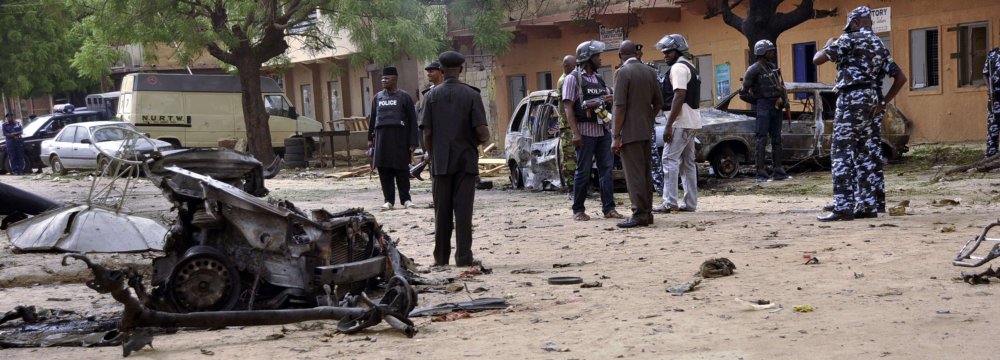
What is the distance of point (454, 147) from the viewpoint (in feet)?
28.4

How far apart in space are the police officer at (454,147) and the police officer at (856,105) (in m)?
3.00

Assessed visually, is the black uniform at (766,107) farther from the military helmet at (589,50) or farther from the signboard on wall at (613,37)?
the signboard on wall at (613,37)

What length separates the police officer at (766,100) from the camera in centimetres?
1529

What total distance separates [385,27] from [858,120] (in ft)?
57.6

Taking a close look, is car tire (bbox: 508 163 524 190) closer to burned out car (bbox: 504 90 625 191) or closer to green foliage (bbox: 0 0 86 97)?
burned out car (bbox: 504 90 625 191)

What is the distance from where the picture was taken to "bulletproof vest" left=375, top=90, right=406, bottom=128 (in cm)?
1345

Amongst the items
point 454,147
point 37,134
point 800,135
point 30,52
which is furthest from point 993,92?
point 30,52

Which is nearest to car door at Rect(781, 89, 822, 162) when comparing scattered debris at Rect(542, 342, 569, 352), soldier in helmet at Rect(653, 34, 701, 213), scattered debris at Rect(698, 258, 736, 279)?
soldier in helmet at Rect(653, 34, 701, 213)

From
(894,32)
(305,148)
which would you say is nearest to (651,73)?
(894,32)

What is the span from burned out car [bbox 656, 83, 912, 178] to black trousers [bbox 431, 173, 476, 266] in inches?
318

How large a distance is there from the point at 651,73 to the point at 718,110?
21.7 ft

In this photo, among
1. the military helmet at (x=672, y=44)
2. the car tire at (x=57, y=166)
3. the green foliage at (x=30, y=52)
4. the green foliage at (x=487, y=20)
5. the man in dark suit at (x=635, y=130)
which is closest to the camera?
the man in dark suit at (x=635, y=130)

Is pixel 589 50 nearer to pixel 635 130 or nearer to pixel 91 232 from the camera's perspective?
pixel 635 130

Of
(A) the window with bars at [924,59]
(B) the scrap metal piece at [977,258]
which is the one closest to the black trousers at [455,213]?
(B) the scrap metal piece at [977,258]
